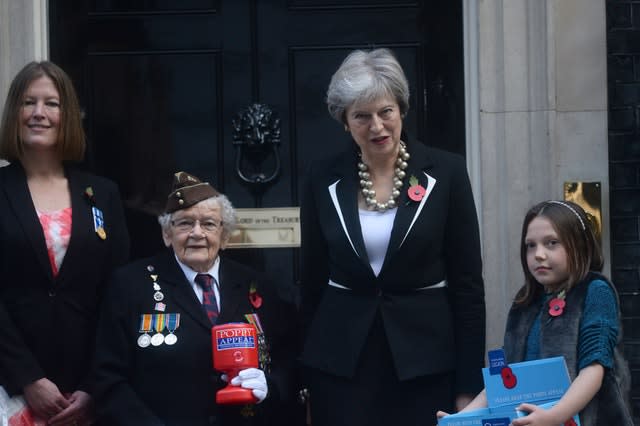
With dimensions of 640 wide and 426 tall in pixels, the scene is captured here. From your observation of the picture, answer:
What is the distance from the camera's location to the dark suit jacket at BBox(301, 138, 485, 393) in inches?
170

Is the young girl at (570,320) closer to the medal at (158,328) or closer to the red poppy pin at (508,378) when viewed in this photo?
the red poppy pin at (508,378)

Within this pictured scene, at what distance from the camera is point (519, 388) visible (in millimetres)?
3828

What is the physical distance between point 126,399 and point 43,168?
1016 mm

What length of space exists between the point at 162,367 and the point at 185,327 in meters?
0.18

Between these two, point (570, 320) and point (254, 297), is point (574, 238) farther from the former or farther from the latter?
point (254, 297)

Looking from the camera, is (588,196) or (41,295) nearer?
(41,295)

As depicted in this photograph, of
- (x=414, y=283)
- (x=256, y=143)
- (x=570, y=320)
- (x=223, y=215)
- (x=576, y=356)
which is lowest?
(x=576, y=356)

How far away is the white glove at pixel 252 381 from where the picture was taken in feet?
14.5

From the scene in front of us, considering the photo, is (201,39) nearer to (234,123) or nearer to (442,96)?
(234,123)

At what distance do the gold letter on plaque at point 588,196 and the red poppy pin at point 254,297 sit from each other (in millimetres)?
1653

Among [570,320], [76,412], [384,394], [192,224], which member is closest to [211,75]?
[192,224]

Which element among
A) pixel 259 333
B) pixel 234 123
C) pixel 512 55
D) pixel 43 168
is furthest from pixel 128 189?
pixel 512 55

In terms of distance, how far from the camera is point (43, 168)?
15.7 ft

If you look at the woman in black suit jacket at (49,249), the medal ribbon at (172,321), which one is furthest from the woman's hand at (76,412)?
the medal ribbon at (172,321)
